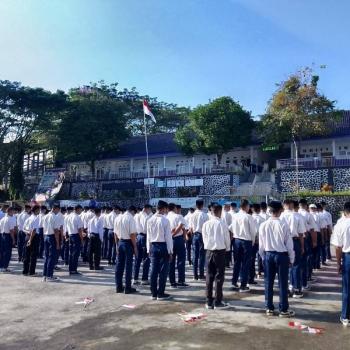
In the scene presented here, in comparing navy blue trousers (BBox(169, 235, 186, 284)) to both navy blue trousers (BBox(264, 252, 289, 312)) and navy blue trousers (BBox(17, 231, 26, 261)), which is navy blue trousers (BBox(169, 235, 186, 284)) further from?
navy blue trousers (BBox(17, 231, 26, 261))

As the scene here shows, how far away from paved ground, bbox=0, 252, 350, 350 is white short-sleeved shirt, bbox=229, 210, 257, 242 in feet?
3.63

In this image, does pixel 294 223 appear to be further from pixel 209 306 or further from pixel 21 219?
pixel 21 219

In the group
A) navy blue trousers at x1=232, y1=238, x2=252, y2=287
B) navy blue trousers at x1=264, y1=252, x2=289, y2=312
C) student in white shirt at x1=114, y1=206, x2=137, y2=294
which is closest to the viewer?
navy blue trousers at x1=264, y1=252, x2=289, y2=312

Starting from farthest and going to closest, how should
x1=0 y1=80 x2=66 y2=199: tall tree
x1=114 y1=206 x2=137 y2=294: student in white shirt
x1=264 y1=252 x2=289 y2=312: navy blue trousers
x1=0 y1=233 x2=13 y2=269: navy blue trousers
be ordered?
x1=0 y1=80 x2=66 y2=199: tall tree, x1=0 y1=233 x2=13 y2=269: navy blue trousers, x1=114 y1=206 x2=137 y2=294: student in white shirt, x1=264 y1=252 x2=289 y2=312: navy blue trousers

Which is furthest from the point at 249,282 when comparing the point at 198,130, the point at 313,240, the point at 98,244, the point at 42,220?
the point at 198,130

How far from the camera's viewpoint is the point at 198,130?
3178cm

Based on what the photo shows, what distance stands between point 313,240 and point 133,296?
417 centimetres

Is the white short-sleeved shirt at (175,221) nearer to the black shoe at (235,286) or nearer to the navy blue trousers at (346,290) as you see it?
the black shoe at (235,286)

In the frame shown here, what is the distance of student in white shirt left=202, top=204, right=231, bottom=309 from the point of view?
7.01 meters

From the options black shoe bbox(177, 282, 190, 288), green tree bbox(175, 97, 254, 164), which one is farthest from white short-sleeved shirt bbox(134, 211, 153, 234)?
green tree bbox(175, 97, 254, 164)

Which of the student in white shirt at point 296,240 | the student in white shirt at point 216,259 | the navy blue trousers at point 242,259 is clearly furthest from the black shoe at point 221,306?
the student in white shirt at point 296,240

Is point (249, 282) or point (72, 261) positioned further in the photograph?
point (72, 261)

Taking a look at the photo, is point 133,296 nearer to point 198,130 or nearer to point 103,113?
point 198,130

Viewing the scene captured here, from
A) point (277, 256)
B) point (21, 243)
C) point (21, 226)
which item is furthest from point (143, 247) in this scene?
point (21, 243)
